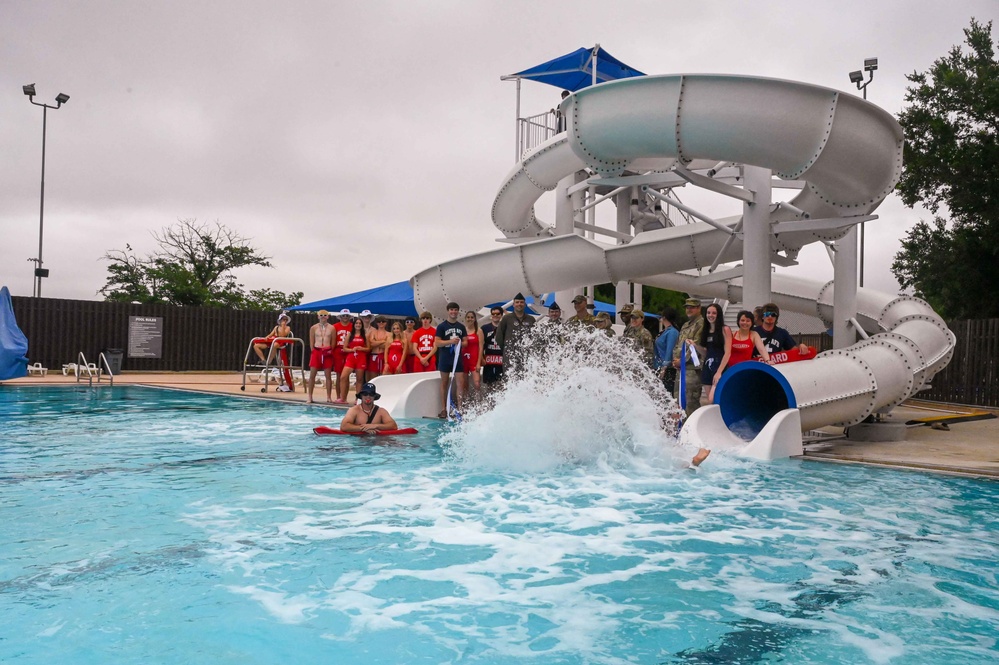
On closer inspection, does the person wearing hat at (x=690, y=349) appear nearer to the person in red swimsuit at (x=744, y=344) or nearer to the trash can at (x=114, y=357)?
the person in red swimsuit at (x=744, y=344)

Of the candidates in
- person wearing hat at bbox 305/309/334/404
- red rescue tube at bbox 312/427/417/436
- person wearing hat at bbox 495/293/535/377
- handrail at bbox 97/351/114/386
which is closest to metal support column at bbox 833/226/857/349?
person wearing hat at bbox 495/293/535/377

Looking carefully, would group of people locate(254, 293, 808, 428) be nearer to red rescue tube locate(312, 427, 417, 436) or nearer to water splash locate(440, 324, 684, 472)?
red rescue tube locate(312, 427, 417, 436)

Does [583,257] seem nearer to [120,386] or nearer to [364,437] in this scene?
[364,437]

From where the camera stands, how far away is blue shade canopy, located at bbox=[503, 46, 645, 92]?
16844 mm

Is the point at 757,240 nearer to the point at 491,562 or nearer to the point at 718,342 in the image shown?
the point at 718,342

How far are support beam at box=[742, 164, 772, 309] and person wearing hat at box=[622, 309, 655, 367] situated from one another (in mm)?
1769

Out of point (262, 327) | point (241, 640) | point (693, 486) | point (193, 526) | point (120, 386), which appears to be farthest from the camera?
point (262, 327)

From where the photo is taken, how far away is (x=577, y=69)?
1695 cm

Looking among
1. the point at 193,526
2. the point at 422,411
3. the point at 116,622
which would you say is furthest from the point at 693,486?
the point at 422,411

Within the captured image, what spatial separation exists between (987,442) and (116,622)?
9.66 m

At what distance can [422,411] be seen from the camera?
40.0 ft

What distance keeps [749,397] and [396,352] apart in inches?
245

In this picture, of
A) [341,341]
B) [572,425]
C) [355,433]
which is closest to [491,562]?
[572,425]

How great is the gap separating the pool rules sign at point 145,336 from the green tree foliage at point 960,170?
22.9 meters
